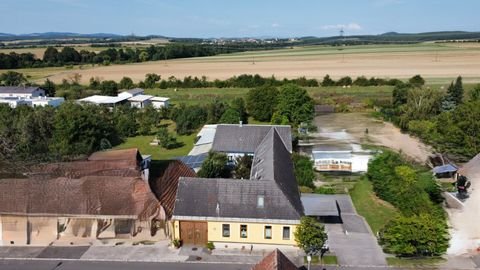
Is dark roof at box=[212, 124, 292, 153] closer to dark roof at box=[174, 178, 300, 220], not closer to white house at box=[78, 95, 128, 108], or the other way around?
dark roof at box=[174, 178, 300, 220]

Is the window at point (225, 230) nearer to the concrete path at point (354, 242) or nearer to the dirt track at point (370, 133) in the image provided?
the concrete path at point (354, 242)

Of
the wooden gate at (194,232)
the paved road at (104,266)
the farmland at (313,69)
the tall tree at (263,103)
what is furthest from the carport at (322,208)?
the farmland at (313,69)

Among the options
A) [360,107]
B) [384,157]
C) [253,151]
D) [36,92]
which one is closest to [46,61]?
[36,92]

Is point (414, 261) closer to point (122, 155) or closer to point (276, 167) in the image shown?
point (276, 167)

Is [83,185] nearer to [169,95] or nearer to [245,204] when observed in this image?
[245,204]

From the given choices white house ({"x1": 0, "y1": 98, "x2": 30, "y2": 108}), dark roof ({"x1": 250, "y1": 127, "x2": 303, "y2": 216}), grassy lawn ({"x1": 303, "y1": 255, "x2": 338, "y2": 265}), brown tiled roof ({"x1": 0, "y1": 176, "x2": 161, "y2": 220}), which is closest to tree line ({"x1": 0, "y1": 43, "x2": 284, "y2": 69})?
white house ({"x1": 0, "y1": 98, "x2": 30, "y2": 108})
